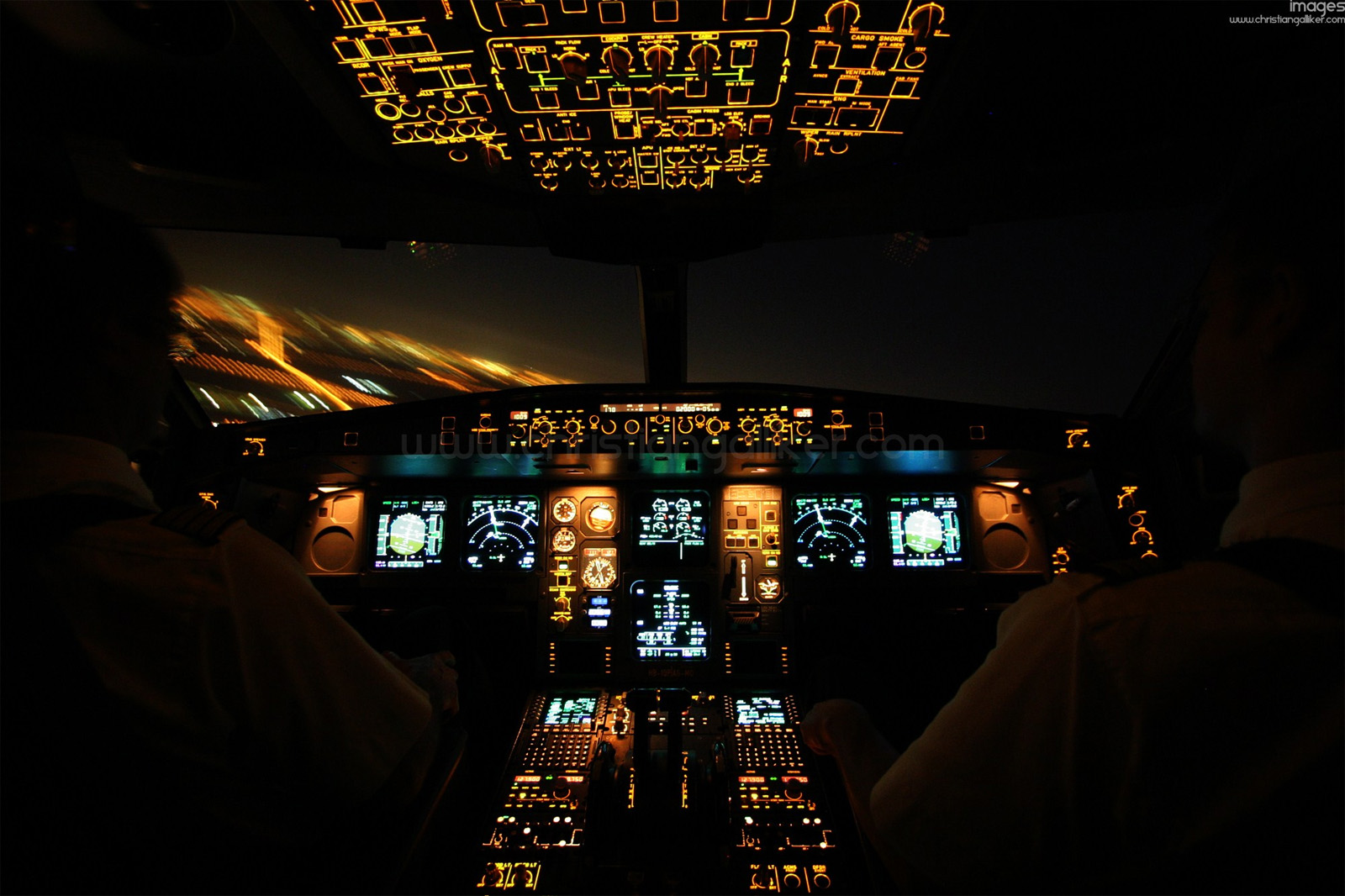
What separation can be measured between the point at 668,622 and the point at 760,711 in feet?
2.09

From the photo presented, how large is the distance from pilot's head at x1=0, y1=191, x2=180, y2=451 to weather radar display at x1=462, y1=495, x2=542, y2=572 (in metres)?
2.21

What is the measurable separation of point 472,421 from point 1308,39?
3165 mm

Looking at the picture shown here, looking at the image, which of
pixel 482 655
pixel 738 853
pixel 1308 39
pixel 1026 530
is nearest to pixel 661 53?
pixel 1308 39

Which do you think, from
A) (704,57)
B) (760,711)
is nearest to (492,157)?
(704,57)

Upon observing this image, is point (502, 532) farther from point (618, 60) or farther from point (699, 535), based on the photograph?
point (618, 60)

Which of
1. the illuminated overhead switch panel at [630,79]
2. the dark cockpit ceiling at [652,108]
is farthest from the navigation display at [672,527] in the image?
the illuminated overhead switch panel at [630,79]

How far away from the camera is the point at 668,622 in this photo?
3018mm

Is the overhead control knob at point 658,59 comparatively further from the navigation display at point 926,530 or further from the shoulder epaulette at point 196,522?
the navigation display at point 926,530

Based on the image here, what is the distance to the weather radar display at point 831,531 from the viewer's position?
3.07 m

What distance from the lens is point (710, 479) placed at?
3221 mm

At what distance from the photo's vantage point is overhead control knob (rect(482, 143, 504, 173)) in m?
1.89

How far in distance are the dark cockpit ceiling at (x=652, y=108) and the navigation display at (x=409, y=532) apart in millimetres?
1543

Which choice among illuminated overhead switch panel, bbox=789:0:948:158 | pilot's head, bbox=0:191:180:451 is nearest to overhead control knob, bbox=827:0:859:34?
illuminated overhead switch panel, bbox=789:0:948:158

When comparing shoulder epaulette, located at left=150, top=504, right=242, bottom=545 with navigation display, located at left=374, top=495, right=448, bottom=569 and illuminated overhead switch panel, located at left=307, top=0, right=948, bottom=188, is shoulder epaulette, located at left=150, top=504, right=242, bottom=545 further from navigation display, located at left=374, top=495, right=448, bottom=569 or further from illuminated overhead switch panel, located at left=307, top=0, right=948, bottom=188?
navigation display, located at left=374, top=495, right=448, bottom=569
